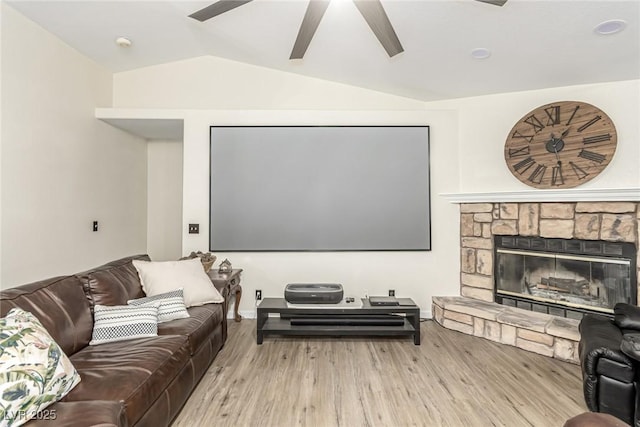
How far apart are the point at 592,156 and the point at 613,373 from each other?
2.03 m

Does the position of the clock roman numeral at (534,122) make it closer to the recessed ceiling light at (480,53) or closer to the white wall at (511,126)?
the white wall at (511,126)

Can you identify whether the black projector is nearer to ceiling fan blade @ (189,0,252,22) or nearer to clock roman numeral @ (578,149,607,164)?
ceiling fan blade @ (189,0,252,22)

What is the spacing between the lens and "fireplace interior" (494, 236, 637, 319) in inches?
114

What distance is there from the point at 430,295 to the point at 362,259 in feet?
2.98

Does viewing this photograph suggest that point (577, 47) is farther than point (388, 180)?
No

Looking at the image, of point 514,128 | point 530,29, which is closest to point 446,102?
point 514,128

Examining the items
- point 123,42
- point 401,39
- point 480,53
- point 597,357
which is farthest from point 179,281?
point 480,53

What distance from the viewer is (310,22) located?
2.18 meters

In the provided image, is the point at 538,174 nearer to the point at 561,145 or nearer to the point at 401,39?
the point at 561,145

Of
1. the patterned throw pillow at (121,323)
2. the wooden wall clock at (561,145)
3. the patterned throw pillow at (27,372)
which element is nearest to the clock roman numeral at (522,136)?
the wooden wall clock at (561,145)

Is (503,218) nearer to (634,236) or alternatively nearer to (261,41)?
(634,236)

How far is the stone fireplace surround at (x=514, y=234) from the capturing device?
282cm

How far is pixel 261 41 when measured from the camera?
3.30 m

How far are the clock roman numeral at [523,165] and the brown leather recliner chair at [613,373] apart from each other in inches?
70.0
